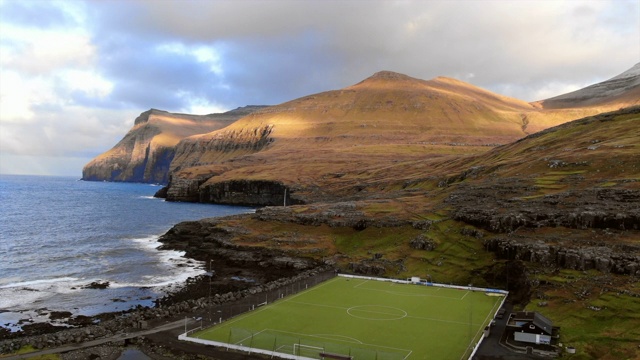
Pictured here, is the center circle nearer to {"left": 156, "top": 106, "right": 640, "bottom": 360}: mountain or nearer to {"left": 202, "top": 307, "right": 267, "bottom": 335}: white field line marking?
{"left": 202, "top": 307, "right": 267, "bottom": 335}: white field line marking

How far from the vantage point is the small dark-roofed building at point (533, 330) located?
4875 cm

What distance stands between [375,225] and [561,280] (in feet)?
140

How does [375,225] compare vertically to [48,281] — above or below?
above

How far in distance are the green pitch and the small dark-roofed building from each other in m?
4.54

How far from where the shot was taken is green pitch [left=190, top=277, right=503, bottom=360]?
160ft

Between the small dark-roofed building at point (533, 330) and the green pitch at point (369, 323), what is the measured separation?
4544 millimetres

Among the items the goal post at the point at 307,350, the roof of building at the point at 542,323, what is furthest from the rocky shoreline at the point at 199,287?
the roof of building at the point at 542,323

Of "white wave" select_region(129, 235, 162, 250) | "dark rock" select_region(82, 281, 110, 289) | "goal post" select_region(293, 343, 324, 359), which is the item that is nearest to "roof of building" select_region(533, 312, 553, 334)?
"goal post" select_region(293, 343, 324, 359)

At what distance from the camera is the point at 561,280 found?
63.3 meters

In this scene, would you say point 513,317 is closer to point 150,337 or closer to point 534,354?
point 534,354

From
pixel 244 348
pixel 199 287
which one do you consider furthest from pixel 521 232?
pixel 199 287

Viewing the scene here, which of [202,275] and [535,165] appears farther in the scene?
[535,165]

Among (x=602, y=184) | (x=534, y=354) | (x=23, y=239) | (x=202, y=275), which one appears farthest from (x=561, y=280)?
(x=23, y=239)

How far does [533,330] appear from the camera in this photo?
49.2 m
